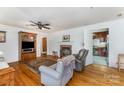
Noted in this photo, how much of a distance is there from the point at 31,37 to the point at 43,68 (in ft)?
15.3

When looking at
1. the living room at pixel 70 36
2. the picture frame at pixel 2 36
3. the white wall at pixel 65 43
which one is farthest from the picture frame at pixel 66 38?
the picture frame at pixel 2 36

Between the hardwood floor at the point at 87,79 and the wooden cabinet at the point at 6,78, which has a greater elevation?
the wooden cabinet at the point at 6,78

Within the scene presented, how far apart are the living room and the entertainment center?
9 centimetres

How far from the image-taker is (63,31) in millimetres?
7207

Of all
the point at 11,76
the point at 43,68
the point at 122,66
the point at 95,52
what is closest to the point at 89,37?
the point at 122,66

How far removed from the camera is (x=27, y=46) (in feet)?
21.0

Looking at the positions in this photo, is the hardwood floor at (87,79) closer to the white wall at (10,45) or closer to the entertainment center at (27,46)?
the white wall at (10,45)

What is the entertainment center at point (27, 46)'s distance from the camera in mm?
5984

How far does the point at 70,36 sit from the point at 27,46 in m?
3.18

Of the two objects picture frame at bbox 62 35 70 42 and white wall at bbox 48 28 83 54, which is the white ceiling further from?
picture frame at bbox 62 35 70 42

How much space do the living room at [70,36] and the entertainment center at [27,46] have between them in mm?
87

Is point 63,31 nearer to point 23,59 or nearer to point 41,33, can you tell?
point 41,33

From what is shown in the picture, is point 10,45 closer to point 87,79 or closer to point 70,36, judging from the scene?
point 70,36

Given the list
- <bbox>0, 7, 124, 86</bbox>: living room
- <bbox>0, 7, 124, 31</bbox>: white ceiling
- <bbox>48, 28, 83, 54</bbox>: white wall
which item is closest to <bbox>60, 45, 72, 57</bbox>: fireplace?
<bbox>0, 7, 124, 86</bbox>: living room
